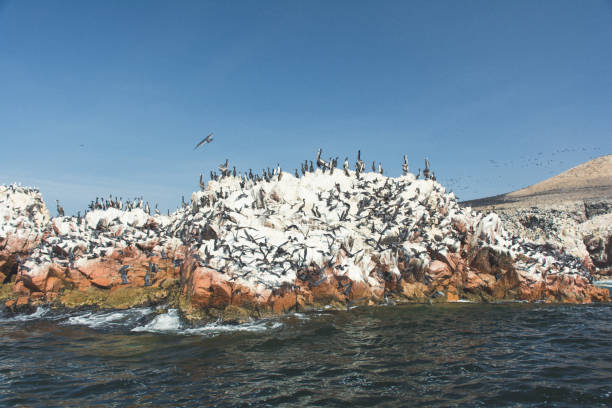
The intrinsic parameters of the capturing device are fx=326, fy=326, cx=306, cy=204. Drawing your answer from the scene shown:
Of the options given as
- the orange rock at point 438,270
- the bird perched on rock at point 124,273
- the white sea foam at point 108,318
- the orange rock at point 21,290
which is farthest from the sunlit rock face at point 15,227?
the orange rock at point 438,270

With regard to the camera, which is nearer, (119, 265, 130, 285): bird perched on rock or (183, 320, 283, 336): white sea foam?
(183, 320, 283, 336): white sea foam

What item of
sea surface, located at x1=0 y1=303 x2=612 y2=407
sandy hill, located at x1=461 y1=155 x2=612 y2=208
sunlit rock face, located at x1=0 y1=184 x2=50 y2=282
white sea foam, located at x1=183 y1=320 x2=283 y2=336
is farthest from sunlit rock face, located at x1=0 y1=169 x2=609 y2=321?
sandy hill, located at x1=461 y1=155 x2=612 y2=208

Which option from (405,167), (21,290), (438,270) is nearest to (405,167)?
(405,167)

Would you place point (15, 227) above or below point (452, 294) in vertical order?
above

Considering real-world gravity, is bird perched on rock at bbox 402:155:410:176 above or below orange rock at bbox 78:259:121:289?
above

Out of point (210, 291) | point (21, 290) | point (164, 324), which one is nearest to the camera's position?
point (164, 324)

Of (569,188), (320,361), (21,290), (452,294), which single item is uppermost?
(569,188)

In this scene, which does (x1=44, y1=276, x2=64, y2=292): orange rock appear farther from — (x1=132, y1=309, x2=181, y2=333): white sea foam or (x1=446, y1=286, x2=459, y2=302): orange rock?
(x1=446, y1=286, x2=459, y2=302): orange rock

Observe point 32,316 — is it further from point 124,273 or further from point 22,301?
point 124,273

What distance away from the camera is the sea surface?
904 cm

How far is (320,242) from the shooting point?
2345 centimetres

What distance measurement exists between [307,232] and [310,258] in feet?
10.0

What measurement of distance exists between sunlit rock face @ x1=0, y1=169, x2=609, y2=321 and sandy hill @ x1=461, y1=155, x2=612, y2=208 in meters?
54.4

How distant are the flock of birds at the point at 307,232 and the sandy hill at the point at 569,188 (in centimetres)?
5415
